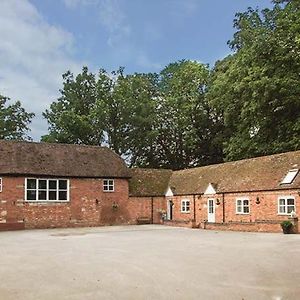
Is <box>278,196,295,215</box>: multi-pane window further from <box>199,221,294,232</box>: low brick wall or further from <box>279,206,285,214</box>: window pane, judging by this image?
<box>199,221,294,232</box>: low brick wall

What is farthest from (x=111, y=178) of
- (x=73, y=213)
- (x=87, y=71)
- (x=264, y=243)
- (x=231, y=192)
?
(x=87, y=71)

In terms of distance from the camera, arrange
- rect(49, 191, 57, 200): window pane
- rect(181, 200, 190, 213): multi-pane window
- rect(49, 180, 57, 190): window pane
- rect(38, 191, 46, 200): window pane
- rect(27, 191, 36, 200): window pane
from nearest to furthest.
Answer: rect(27, 191, 36, 200): window pane
rect(38, 191, 46, 200): window pane
rect(49, 191, 57, 200): window pane
rect(49, 180, 57, 190): window pane
rect(181, 200, 190, 213): multi-pane window

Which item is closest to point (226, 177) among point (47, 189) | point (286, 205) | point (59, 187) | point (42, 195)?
point (286, 205)

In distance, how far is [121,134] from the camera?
48312 mm

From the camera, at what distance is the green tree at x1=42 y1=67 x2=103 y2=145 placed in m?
46.8

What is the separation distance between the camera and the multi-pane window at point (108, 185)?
3272 cm

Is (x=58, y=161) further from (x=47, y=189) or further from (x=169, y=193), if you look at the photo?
(x=169, y=193)

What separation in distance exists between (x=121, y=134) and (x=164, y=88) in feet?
29.4

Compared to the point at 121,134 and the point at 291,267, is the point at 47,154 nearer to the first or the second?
the point at 121,134

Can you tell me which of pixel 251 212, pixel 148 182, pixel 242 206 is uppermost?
pixel 148 182

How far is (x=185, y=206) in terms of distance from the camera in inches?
1265

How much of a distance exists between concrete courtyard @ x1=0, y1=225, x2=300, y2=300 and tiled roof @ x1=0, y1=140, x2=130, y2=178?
47.4 feet

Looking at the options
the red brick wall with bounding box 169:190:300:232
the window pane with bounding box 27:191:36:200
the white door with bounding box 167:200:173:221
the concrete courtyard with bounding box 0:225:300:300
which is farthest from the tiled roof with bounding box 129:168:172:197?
the concrete courtyard with bounding box 0:225:300:300

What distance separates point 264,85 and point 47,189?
17432 mm
